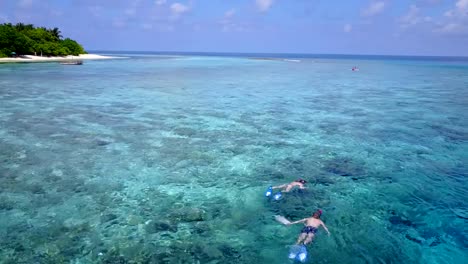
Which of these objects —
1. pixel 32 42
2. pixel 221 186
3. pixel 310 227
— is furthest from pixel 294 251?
pixel 32 42

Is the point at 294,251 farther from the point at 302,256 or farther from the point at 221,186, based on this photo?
the point at 221,186

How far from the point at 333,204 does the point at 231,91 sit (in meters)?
33.3

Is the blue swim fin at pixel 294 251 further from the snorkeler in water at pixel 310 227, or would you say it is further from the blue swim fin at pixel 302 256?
the snorkeler in water at pixel 310 227

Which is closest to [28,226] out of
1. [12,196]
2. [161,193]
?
[12,196]

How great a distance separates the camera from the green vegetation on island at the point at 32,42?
287 feet

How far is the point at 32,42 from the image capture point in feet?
320

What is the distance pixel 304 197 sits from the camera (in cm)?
1321

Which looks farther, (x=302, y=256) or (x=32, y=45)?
(x=32, y=45)

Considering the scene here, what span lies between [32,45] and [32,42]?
1.06 metres

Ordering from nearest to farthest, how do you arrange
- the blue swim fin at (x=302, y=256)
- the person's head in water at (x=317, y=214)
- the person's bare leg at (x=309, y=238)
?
the blue swim fin at (x=302, y=256), the person's bare leg at (x=309, y=238), the person's head in water at (x=317, y=214)

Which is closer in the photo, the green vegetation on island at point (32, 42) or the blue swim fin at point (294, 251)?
the blue swim fin at point (294, 251)

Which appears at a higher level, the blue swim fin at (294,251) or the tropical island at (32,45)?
the tropical island at (32,45)

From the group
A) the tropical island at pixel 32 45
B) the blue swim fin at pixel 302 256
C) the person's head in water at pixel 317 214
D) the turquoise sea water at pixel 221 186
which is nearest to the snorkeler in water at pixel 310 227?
the person's head in water at pixel 317 214

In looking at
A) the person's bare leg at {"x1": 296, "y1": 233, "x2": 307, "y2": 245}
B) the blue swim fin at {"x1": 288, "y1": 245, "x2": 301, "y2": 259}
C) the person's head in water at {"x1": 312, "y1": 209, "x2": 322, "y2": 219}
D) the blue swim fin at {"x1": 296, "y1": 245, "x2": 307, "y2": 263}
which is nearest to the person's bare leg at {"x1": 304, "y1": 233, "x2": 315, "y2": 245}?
the person's bare leg at {"x1": 296, "y1": 233, "x2": 307, "y2": 245}
